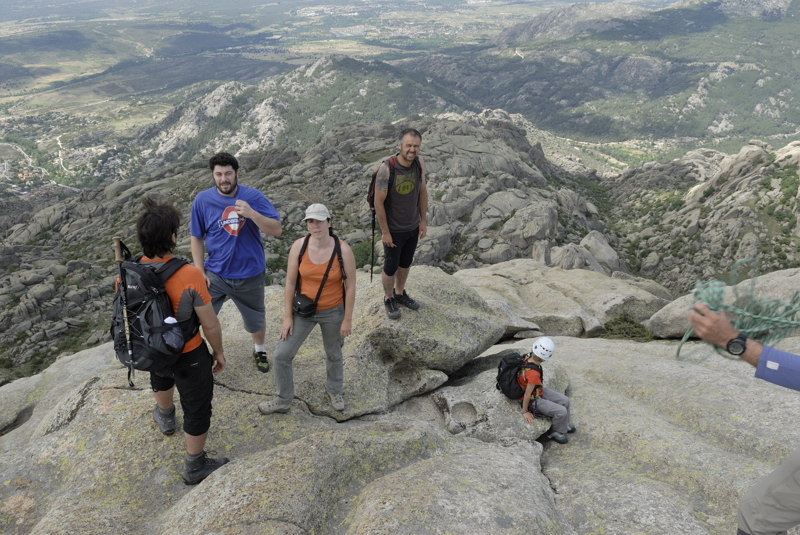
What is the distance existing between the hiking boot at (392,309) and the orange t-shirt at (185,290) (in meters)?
6.39

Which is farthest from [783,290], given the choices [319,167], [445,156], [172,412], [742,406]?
[319,167]

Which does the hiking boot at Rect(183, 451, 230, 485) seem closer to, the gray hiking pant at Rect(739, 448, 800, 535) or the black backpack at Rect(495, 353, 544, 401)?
the black backpack at Rect(495, 353, 544, 401)

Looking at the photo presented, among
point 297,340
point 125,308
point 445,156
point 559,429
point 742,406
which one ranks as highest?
point 125,308

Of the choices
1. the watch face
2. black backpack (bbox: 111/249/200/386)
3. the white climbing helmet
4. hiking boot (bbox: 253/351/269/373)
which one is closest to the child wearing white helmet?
the white climbing helmet

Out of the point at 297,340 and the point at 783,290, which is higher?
the point at 297,340

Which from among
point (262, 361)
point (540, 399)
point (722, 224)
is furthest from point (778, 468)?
point (722, 224)

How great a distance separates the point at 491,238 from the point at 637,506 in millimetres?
52559

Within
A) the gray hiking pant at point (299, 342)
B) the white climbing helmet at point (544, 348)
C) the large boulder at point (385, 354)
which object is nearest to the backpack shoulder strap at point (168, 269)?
the gray hiking pant at point (299, 342)

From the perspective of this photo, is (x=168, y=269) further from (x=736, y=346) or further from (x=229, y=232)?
(x=736, y=346)

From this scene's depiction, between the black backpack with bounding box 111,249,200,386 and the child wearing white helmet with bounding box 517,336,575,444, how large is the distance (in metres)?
7.73

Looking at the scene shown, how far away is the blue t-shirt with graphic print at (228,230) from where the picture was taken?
9.78 metres

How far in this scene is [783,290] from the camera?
17.6m

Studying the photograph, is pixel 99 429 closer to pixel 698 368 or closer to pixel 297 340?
pixel 297 340

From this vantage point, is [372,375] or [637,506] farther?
[372,375]
